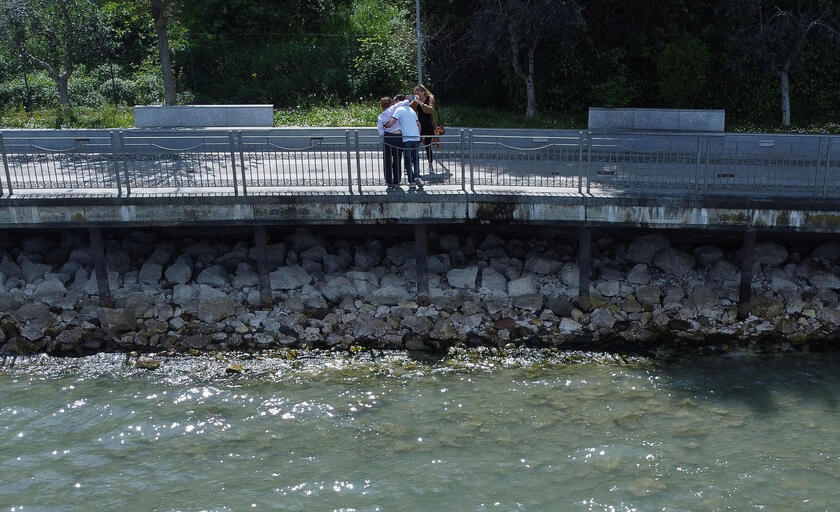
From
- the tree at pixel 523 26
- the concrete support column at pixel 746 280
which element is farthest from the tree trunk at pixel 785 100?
the concrete support column at pixel 746 280

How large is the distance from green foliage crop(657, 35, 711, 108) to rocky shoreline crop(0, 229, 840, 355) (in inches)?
320

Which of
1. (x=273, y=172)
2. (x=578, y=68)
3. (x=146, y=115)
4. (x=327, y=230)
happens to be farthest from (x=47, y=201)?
(x=578, y=68)

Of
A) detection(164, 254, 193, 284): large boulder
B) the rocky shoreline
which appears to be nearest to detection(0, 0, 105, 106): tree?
the rocky shoreline

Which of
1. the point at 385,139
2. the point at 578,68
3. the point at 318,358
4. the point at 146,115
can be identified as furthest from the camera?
the point at 578,68

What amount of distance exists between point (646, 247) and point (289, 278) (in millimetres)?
6442

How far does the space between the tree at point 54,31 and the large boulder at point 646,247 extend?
1767 centimetres

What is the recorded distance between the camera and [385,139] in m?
14.6

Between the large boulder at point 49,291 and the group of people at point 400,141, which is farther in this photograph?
the large boulder at point 49,291

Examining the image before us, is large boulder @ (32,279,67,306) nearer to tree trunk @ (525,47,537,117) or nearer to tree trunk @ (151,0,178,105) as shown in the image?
tree trunk @ (151,0,178,105)

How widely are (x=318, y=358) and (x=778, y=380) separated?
6.96m

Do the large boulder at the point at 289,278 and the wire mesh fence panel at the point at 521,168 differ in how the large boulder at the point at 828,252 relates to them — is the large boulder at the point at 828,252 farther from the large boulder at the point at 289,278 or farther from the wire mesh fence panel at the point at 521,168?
the large boulder at the point at 289,278

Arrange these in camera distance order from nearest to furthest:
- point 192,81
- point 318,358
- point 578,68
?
point 318,358 → point 578,68 → point 192,81

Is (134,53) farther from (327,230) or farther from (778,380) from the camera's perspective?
(778,380)

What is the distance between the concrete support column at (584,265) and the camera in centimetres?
1470
